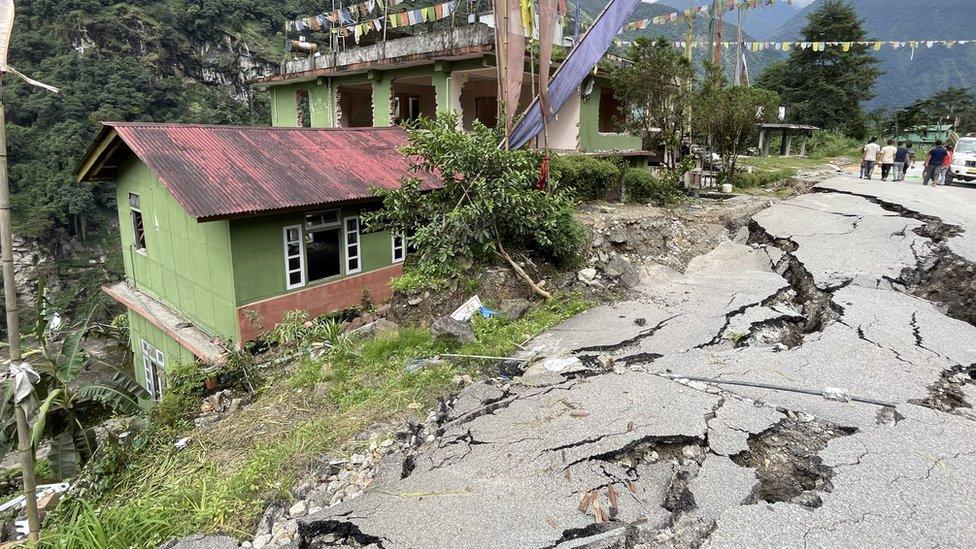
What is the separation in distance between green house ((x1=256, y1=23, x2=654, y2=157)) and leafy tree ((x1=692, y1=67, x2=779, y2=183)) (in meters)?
1.99

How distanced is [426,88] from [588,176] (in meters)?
9.30

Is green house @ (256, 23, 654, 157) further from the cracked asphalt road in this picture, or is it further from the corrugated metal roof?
the cracked asphalt road

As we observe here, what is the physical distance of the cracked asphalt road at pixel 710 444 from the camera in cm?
291

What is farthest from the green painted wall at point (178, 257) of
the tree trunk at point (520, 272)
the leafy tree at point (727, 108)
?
the leafy tree at point (727, 108)

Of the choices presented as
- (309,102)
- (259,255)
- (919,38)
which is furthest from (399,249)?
(919,38)

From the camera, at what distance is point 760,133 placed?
97.5 ft

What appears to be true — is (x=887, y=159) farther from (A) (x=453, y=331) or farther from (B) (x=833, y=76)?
(B) (x=833, y=76)

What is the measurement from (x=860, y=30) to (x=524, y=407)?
42.6 metres

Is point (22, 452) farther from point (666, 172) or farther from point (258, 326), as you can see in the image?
point (666, 172)

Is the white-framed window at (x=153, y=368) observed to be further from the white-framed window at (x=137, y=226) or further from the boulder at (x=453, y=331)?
the boulder at (x=453, y=331)

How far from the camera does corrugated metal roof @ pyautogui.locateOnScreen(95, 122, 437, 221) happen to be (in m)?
8.17

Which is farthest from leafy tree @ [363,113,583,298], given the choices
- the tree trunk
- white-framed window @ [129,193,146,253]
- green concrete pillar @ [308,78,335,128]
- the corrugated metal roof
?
green concrete pillar @ [308,78,335,128]

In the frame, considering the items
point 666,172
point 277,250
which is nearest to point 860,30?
point 666,172

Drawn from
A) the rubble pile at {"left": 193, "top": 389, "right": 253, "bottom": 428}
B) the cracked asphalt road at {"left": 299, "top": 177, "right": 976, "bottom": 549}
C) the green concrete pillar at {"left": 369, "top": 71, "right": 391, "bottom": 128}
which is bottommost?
the rubble pile at {"left": 193, "top": 389, "right": 253, "bottom": 428}
